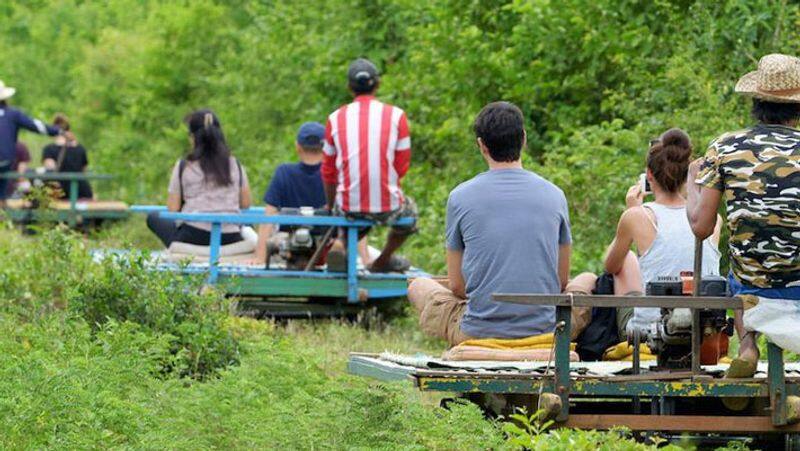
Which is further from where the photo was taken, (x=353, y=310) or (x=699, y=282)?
(x=353, y=310)

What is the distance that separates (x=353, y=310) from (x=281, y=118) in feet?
36.6

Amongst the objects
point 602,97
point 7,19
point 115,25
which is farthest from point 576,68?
point 7,19

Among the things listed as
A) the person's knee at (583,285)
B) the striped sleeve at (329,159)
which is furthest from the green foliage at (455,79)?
the person's knee at (583,285)

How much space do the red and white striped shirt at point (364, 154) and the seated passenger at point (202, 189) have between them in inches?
33.1

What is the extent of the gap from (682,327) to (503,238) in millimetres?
1176

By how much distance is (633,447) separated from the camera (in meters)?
7.06

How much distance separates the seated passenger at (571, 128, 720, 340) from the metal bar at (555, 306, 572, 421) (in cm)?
139

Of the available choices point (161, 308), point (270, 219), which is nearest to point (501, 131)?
Result: point (161, 308)

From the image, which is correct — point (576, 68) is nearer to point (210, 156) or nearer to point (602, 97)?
point (602, 97)

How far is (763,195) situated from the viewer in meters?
7.76

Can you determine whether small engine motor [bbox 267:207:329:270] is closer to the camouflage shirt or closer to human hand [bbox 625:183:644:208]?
human hand [bbox 625:183:644:208]

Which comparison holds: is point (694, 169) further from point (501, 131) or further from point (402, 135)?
point (402, 135)

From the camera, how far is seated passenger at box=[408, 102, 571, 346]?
348 inches

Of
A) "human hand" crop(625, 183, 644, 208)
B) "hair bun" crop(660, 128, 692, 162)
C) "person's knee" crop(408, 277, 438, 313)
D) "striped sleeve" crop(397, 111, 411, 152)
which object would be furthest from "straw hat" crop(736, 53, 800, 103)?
"striped sleeve" crop(397, 111, 411, 152)
